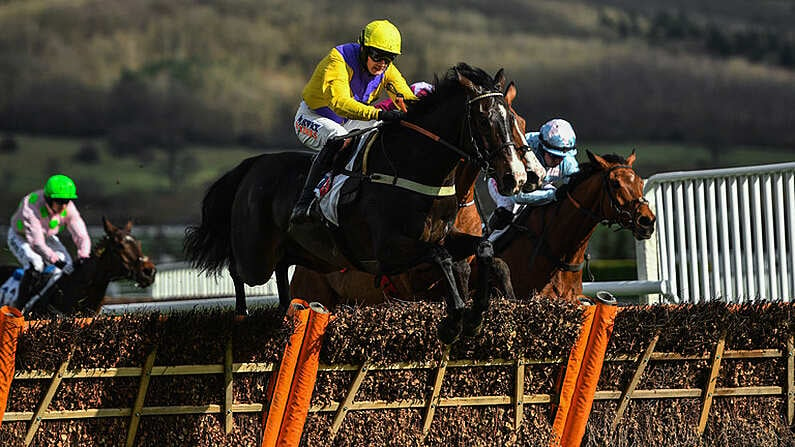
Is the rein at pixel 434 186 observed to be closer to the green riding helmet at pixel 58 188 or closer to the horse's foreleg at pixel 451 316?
the horse's foreleg at pixel 451 316

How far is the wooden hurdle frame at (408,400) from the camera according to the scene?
4188 millimetres

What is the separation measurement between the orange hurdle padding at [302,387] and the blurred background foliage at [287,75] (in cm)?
2587

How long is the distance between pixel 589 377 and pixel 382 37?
78.6 inches

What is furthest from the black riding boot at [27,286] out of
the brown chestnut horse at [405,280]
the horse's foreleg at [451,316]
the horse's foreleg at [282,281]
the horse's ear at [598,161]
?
the horse's foreleg at [451,316]

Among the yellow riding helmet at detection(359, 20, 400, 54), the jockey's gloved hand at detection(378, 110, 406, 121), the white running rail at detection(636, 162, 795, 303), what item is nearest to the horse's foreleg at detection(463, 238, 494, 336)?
the jockey's gloved hand at detection(378, 110, 406, 121)

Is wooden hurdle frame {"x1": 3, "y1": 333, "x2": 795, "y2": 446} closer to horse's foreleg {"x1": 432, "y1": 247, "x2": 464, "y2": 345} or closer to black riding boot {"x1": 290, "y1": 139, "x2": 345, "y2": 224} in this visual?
horse's foreleg {"x1": 432, "y1": 247, "x2": 464, "y2": 345}

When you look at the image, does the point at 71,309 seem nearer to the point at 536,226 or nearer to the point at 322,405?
the point at 536,226

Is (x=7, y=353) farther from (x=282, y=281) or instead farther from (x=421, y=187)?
(x=282, y=281)

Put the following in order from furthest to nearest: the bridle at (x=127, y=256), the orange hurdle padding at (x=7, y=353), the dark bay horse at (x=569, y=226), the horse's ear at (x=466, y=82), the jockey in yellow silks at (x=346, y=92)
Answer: the bridle at (x=127, y=256), the dark bay horse at (x=569, y=226), the jockey in yellow silks at (x=346, y=92), the horse's ear at (x=466, y=82), the orange hurdle padding at (x=7, y=353)

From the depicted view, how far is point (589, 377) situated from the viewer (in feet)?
15.0

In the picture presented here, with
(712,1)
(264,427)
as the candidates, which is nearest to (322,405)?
(264,427)

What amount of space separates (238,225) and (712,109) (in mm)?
26175

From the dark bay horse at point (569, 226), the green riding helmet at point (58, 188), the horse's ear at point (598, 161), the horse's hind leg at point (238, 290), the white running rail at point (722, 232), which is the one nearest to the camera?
the dark bay horse at point (569, 226)

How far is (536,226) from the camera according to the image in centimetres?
630
